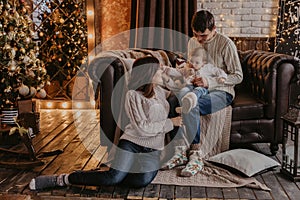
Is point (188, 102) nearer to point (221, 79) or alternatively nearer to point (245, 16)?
point (221, 79)

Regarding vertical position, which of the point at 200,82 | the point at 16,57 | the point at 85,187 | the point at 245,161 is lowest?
the point at 85,187

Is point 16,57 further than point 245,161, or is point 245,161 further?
point 16,57

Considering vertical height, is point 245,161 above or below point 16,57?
below

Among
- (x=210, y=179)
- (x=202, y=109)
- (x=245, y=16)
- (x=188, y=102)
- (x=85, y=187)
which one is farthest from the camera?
(x=245, y=16)

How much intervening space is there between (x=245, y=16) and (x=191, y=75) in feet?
5.76

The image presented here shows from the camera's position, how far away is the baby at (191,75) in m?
2.85

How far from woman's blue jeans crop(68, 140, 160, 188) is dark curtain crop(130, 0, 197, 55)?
1963 millimetres

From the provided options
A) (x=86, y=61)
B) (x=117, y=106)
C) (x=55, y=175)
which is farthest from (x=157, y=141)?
(x=86, y=61)

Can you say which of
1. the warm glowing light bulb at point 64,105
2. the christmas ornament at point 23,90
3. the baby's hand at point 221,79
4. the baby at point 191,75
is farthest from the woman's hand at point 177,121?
the warm glowing light bulb at point 64,105

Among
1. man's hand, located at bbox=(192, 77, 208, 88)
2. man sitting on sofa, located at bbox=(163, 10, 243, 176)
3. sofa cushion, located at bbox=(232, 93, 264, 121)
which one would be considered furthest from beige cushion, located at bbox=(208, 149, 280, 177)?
man's hand, located at bbox=(192, 77, 208, 88)

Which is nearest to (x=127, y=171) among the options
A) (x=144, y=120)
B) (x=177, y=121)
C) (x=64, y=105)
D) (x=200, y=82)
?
(x=144, y=120)

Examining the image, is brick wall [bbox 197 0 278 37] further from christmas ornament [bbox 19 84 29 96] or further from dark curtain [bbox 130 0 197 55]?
christmas ornament [bbox 19 84 29 96]

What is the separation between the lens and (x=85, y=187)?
2.46 meters

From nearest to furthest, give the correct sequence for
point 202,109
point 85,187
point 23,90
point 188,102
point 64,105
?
point 85,187 < point 188,102 < point 202,109 < point 23,90 < point 64,105
